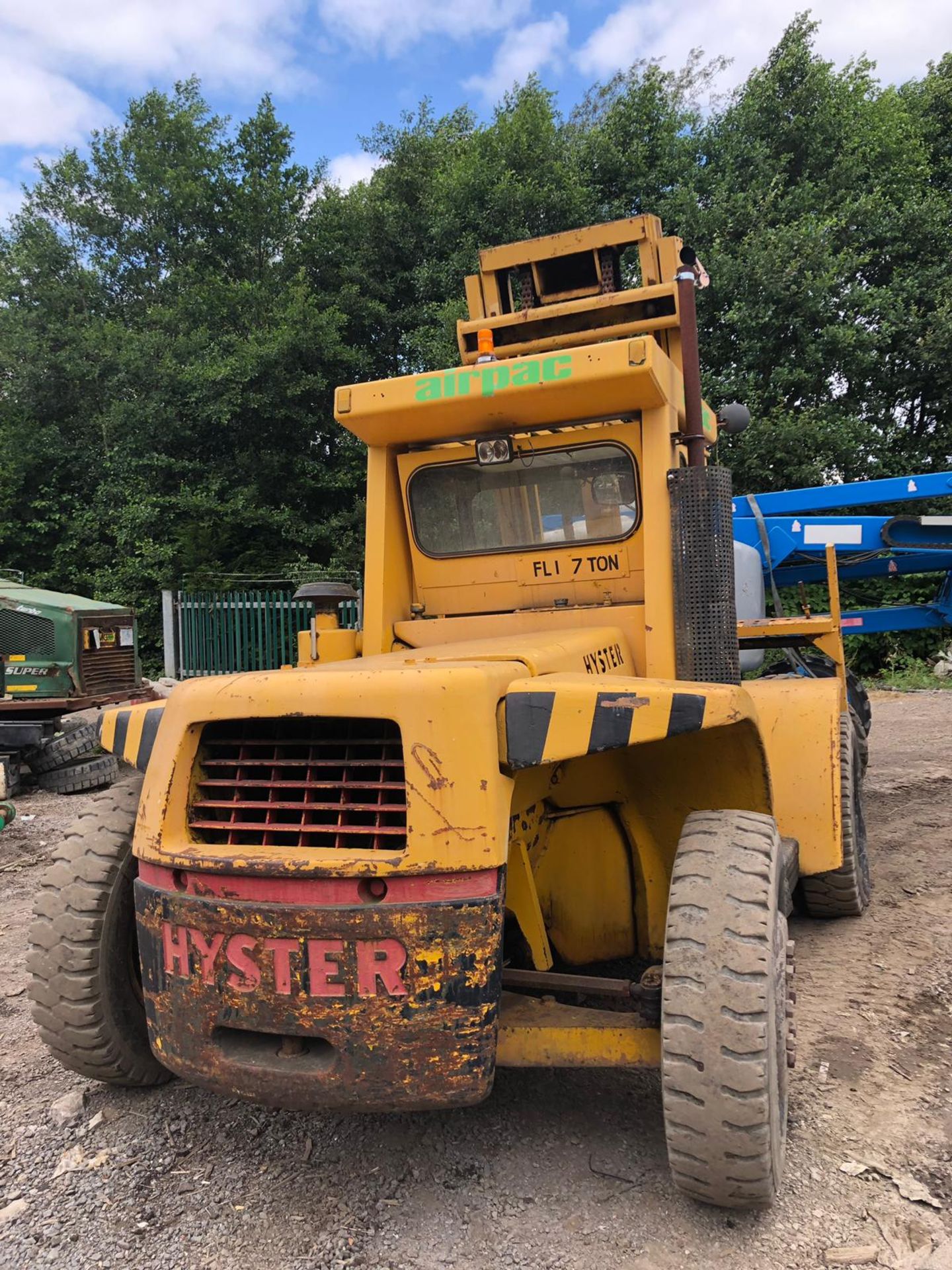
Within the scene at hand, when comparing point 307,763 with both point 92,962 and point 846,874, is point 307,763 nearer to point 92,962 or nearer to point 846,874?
point 92,962

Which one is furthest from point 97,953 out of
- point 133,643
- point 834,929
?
point 133,643

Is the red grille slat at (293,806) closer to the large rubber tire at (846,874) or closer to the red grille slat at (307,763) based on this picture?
the red grille slat at (307,763)

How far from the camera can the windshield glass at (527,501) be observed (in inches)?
151

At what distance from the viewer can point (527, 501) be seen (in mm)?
4023

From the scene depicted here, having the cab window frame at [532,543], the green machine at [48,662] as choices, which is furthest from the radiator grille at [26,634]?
the cab window frame at [532,543]

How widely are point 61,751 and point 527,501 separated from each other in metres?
7.06

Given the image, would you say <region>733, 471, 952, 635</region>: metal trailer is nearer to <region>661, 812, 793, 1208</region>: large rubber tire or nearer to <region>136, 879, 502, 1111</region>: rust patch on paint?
<region>661, 812, 793, 1208</region>: large rubber tire

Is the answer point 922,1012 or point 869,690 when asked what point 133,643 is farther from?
point 869,690

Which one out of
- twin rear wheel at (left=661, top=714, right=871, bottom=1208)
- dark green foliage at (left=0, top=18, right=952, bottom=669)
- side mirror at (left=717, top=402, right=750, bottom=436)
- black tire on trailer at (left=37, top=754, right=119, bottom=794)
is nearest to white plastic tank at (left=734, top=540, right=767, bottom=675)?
side mirror at (left=717, top=402, right=750, bottom=436)

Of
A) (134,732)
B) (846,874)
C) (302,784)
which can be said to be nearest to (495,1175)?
(302,784)

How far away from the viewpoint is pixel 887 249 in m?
16.5

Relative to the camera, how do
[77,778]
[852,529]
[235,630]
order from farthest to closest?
[235,630]
[77,778]
[852,529]

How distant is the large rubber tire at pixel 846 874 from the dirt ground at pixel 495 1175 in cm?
85

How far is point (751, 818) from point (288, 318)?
17.0 meters
